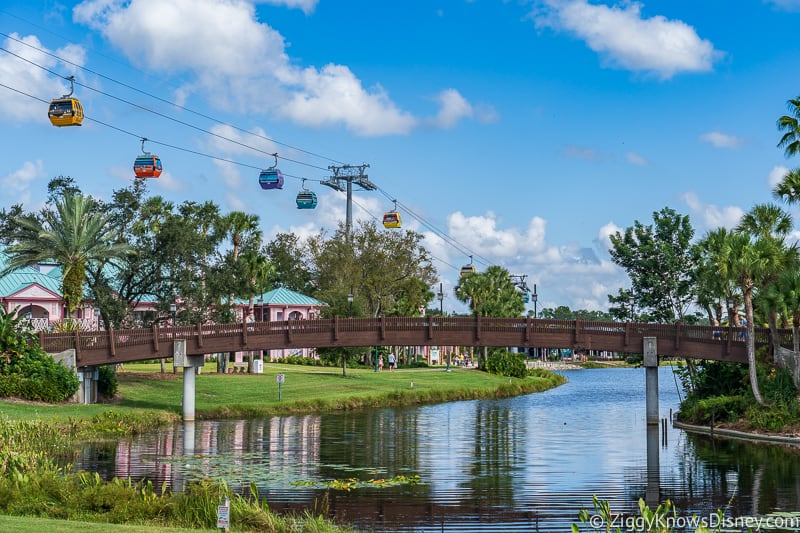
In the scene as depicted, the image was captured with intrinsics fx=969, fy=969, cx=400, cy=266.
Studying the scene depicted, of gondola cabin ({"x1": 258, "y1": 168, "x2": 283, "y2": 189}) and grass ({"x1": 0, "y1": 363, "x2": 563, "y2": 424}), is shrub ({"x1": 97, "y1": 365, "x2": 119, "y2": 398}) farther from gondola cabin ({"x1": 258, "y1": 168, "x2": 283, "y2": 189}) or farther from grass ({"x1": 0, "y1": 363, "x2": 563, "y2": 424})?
gondola cabin ({"x1": 258, "y1": 168, "x2": 283, "y2": 189})

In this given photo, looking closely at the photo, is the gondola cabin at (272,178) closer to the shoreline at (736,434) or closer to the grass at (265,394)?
the grass at (265,394)

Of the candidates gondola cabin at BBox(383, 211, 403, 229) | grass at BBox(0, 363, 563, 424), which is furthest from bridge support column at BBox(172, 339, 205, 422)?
gondola cabin at BBox(383, 211, 403, 229)

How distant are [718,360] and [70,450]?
35.3m

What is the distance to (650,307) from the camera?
71.5m

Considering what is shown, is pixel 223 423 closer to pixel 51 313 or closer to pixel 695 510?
pixel 695 510

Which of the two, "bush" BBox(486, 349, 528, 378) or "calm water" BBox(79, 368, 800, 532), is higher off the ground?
"bush" BBox(486, 349, 528, 378)

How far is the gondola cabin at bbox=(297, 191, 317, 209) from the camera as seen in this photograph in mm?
80812

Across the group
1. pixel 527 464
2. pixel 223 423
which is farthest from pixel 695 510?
pixel 223 423

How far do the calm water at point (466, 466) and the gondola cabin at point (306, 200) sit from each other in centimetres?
2210

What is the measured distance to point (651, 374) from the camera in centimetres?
5797

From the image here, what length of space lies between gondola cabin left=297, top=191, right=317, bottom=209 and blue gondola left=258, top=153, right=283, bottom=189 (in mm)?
15812

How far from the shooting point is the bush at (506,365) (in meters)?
115

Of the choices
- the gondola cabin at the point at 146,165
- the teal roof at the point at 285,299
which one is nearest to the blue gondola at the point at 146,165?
the gondola cabin at the point at 146,165

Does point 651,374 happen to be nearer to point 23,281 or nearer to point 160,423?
point 160,423
